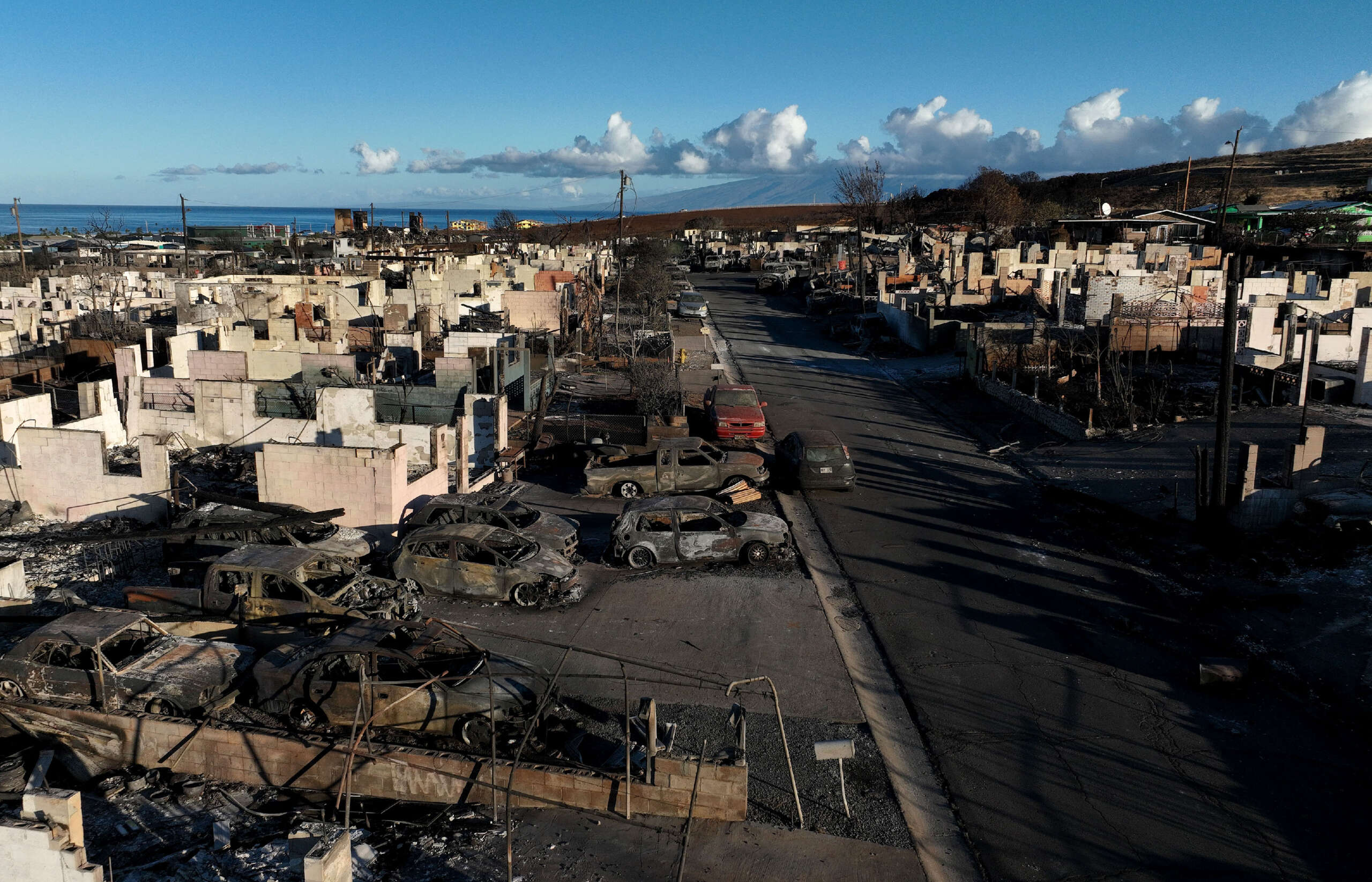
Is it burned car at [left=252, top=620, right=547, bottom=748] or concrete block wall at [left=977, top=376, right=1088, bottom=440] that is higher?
concrete block wall at [left=977, top=376, right=1088, bottom=440]

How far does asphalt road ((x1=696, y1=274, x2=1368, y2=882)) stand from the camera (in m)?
8.09

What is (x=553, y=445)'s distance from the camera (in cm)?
2109

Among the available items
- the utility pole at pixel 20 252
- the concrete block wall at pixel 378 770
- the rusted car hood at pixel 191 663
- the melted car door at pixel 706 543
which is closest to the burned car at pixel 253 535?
the rusted car hood at pixel 191 663

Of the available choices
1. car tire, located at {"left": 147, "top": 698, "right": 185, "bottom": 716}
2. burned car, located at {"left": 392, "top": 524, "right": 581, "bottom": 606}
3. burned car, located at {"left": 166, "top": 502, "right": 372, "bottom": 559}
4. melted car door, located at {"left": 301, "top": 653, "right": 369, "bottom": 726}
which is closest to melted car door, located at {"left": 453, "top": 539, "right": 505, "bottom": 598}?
burned car, located at {"left": 392, "top": 524, "right": 581, "bottom": 606}

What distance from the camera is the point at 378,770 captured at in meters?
8.62

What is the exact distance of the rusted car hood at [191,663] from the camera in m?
9.82

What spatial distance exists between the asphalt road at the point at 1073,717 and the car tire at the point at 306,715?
6216 millimetres

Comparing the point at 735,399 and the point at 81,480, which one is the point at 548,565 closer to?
the point at 81,480

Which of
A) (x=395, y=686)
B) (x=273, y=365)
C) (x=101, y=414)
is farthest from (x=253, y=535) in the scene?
(x=273, y=365)

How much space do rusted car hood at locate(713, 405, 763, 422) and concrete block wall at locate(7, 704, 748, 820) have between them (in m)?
14.8

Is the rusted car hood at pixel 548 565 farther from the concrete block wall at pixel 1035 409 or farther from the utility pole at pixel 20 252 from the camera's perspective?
the utility pole at pixel 20 252

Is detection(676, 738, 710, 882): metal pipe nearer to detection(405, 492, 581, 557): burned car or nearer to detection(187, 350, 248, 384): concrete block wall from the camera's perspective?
detection(405, 492, 581, 557): burned car

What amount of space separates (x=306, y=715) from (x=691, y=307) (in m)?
40.5

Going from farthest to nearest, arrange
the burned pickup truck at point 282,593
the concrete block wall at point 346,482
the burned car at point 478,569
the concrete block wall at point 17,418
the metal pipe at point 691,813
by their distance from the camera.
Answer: the concrete block wall at point 17,418, the concrete block wall at point 346,482, the burned car at point 478,569, the burned pickup truck at point 282,593, the metal pipe at point 691,813
